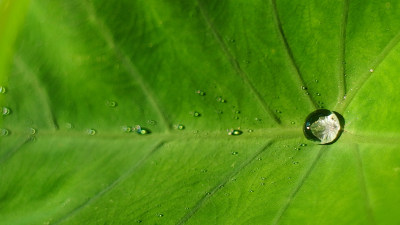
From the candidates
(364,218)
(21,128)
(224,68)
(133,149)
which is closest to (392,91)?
(364,218)

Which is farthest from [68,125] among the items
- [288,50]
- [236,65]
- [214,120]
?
[288,50]

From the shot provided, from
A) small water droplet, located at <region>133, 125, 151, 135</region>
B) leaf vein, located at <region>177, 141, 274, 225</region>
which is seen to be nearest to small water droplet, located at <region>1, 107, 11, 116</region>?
small water droplet, located at <region>133, 125, 151, 135</region>

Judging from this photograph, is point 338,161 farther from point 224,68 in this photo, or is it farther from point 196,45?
point 196,45

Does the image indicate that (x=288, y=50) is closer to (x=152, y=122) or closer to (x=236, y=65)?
(x=236, y=65)

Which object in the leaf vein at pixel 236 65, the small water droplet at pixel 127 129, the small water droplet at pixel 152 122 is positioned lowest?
the small water droplet at pixel 127 129

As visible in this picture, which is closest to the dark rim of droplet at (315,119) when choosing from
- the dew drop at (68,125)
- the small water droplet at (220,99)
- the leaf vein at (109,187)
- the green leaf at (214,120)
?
the green leaf at (214,120)

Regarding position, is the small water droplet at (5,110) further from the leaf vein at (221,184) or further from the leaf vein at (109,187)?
the leaf vein at (221,184)

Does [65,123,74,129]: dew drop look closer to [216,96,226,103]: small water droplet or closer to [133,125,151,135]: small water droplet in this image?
[133,125,151,135]: small water droplet

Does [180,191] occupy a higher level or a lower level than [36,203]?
higher
